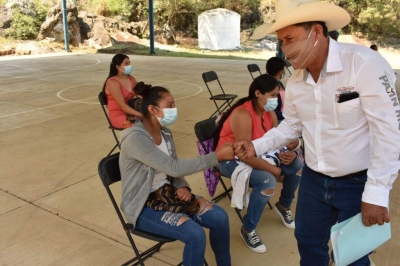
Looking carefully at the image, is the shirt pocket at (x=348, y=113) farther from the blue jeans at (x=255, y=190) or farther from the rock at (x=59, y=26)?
the rock at (x=59, y=26)

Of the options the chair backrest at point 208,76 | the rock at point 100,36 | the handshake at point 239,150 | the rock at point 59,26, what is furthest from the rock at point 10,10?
the handshake at point 239,150

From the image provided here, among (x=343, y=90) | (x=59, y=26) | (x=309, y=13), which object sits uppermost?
(x=59, y=26)

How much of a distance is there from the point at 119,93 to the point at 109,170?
2352 millimetres

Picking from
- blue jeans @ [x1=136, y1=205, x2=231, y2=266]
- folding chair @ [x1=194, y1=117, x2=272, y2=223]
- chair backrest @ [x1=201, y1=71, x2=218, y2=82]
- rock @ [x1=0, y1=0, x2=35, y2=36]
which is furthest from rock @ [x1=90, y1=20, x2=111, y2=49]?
blue jeans @ [x1=136, y1=205, x2=231, y2=266]

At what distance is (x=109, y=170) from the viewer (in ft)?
7.75

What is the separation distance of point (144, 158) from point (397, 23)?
36061 millimetres

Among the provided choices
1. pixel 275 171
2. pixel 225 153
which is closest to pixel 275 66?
pixel 275 171

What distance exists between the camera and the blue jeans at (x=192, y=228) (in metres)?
2.16

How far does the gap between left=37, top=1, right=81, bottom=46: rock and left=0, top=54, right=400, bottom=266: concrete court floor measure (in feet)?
61.6

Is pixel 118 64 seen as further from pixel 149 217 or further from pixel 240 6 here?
pixel 240 6

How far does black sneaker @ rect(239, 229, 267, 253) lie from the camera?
2.84 metres

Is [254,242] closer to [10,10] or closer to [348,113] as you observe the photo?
[348,113]

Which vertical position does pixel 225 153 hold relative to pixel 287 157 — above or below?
above

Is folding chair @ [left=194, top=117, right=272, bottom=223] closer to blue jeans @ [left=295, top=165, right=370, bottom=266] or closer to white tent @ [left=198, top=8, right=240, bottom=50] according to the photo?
blue jeans @ [left=295, top=165, right=370, bottom=266]
